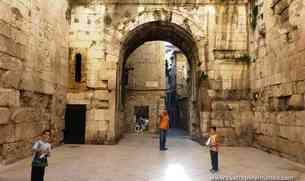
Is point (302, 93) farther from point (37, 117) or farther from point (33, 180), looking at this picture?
point (37, 117)

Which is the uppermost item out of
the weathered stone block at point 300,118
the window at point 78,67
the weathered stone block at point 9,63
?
the window at point 78,67

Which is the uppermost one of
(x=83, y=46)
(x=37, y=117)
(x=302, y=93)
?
(x=83, y=46)

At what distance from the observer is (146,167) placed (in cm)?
525

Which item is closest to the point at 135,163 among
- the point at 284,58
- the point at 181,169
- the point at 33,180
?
the point at 181,169

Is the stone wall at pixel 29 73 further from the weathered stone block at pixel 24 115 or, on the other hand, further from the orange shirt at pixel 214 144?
the orange shirt at pixel 214 144

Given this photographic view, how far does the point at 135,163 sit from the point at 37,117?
9.43ft

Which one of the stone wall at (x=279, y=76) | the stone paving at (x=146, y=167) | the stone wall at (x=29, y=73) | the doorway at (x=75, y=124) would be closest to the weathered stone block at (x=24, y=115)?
the stone wall at (x=29, y=73)

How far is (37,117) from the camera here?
21.7 ft

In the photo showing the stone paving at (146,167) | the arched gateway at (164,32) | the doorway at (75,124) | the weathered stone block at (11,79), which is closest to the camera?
the stone paving at (146,167)

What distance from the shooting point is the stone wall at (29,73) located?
518 cm

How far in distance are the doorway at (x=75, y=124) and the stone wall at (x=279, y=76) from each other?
568 centimetres

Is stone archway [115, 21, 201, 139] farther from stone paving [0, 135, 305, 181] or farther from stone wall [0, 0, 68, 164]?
stone paving [0, 135, 305, 181]

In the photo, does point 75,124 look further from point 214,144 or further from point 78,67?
point 214,144

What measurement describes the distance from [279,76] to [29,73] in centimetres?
614
